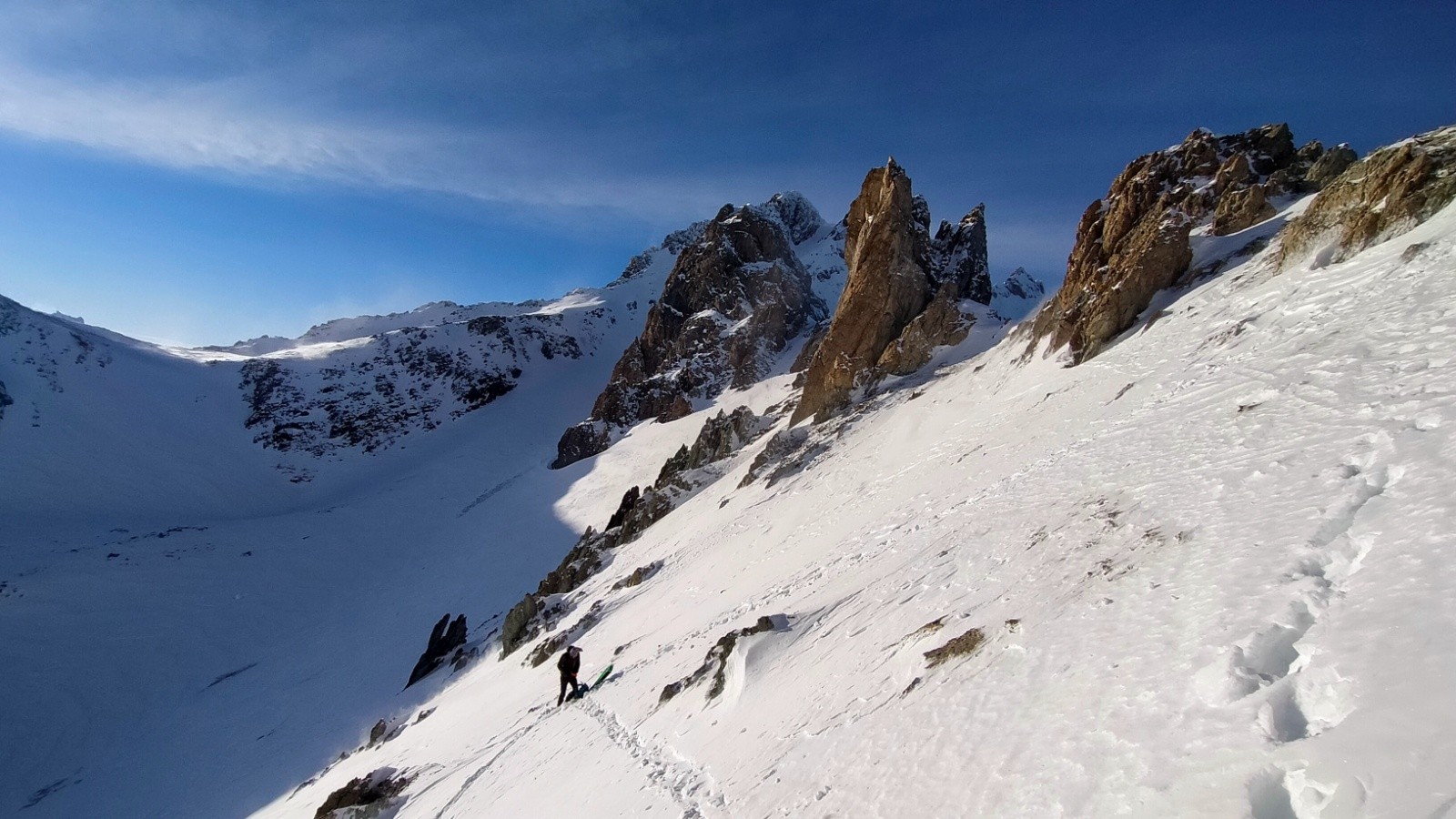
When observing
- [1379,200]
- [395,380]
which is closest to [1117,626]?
[1379,200]

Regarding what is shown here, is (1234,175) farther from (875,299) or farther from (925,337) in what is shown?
(875,299)

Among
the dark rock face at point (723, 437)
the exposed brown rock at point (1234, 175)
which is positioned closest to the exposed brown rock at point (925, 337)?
the dark rock face at point (723, 437)

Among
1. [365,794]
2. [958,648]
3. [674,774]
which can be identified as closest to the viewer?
[958,648]

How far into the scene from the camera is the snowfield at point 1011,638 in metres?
5.09

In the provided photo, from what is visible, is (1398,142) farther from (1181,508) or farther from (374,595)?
(374,595)

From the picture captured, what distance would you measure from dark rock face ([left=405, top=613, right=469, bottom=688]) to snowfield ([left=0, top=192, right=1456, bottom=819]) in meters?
1.04

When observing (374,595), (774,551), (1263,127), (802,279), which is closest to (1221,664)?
(774,551)

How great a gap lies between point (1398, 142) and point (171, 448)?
95.8 m

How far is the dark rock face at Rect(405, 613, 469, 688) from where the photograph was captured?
29.7 m

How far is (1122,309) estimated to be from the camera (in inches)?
878

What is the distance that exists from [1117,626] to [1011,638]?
1235 mm

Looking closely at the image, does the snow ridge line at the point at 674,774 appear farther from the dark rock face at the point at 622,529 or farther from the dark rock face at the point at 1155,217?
the dark rock face at the point at 1155,217

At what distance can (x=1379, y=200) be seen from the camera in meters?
15.1

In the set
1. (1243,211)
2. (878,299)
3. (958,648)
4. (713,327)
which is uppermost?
(713,327)
